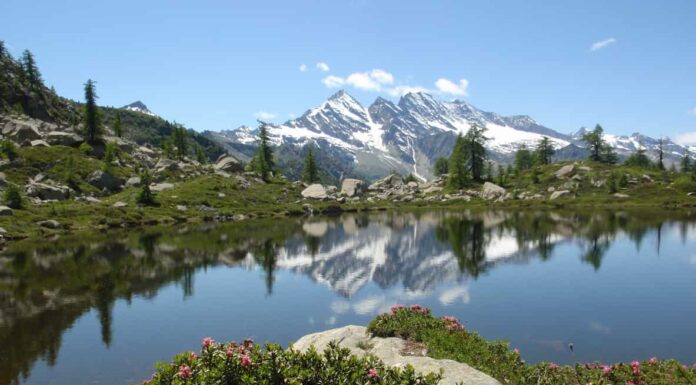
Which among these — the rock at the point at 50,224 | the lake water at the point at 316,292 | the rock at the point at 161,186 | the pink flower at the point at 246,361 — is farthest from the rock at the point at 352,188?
the pink flower at the point at 246,361

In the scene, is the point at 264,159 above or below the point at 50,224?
above

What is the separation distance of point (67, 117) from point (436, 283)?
189592mm

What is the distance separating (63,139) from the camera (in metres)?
127

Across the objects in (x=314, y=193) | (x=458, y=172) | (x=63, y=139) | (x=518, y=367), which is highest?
(x=63, y=139)

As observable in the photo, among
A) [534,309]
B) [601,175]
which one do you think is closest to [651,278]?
[534,309]

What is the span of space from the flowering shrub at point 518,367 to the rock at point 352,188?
154 m

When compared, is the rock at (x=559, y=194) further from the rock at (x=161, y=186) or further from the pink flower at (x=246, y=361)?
the pink flower at (x=246, y=361)

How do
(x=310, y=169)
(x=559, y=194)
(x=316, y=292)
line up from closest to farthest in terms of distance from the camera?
1. (x=316, y=292)
2. (x=559, y=194)
3. (x=310, y=169)

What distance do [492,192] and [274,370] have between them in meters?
157

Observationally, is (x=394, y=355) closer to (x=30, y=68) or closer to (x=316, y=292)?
(x=316, y=292)

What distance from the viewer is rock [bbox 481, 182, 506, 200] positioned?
516ft

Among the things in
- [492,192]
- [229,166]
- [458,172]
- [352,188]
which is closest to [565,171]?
[492,192]

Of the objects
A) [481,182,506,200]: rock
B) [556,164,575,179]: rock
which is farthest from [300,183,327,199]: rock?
[556,164,575,179]: rock

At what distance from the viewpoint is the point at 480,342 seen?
58.3 ft
